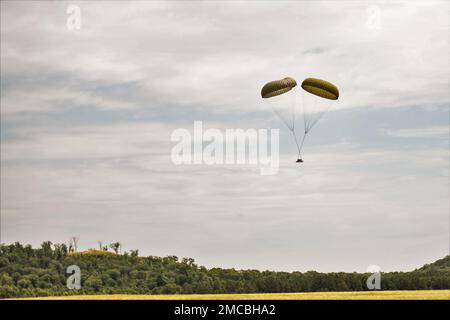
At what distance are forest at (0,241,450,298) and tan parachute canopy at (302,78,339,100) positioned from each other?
51744 mm

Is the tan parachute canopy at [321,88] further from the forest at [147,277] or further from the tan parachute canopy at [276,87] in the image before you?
the forest at [147,277]

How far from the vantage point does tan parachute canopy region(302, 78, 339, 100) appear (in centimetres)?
6064

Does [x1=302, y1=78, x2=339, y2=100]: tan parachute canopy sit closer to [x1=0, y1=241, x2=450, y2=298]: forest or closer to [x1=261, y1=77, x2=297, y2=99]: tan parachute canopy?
[x1=261, y1=77, x2=297, y2=99]: tan parachute canopy

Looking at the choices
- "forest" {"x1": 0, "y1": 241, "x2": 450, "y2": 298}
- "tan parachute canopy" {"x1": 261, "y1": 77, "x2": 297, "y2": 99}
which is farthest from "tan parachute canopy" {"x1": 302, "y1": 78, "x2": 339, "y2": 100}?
"forest" {"x1": 0, "y1": 241, "x2": 450, "y2": 298}

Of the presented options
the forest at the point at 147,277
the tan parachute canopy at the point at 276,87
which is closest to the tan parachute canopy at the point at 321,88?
the tan parachute canopy at the point at 276,87

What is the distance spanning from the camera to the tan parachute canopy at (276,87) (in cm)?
6041

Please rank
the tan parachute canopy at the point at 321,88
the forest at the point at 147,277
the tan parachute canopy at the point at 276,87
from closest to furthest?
the tan parachute canopy at the point at 276,87 → the tan parachute canopy at the point at 321,88 → the forest at the point at 147,277

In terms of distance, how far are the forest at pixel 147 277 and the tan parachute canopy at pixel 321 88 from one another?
51.7m

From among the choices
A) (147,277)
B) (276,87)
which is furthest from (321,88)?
(147,277)

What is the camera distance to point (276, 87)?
60469 millimetres
